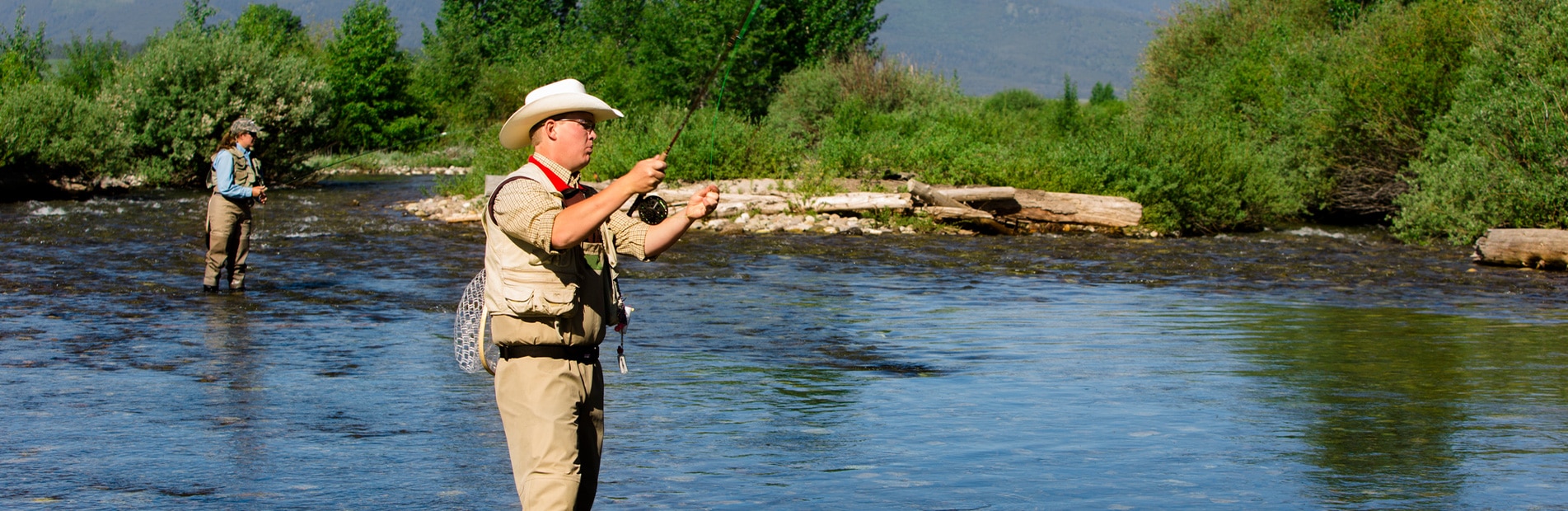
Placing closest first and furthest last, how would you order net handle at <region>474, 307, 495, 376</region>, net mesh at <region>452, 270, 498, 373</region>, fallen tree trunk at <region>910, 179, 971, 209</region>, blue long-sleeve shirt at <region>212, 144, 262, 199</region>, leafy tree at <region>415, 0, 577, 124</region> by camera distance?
1. net handle at <region>474, 307, 495, 376</region>
2. net mesh at <region>452, 270, 498, 373</region>
3. blue long-sleeve shirt at <region>212, 144, 262, 199</region>
4. fallen tree trunk at <region>910, 179, 971, 209</region>
5. leafy tree at <region>415, 0, 577, 124</region>

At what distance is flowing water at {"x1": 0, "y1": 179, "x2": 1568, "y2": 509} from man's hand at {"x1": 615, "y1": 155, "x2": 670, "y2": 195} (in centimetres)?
203

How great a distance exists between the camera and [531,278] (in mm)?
4574

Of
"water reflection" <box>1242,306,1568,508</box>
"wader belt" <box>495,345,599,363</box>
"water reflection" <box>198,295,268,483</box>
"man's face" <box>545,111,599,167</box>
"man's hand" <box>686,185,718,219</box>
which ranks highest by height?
"man's face" <box>545,111,599,167</box>

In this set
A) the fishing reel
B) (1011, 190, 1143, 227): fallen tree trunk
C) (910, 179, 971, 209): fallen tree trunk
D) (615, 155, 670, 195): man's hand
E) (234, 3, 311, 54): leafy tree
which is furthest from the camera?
(234, 3, 311, 54): leafy tree

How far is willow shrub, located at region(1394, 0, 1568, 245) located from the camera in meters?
20.4

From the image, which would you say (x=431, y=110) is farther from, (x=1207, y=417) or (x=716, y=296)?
(x=1207, y=417)

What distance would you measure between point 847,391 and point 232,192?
7.49m

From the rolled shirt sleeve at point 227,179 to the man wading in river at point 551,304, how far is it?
31.8 ft

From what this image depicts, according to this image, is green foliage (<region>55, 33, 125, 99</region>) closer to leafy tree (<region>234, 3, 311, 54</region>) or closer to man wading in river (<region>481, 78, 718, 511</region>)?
leafy tree (<region>234, 3, 311, 54</region>)

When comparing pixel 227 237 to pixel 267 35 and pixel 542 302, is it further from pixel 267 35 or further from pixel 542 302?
pixel 267 35

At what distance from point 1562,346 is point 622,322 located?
9017 millimetres

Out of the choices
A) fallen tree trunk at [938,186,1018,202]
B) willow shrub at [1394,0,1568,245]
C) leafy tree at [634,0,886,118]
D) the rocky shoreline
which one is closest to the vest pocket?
willow shrub at [1394,0,1568,245]

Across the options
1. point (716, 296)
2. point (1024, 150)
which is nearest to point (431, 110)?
point (1024, 150)

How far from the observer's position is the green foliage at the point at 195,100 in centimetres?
3603
